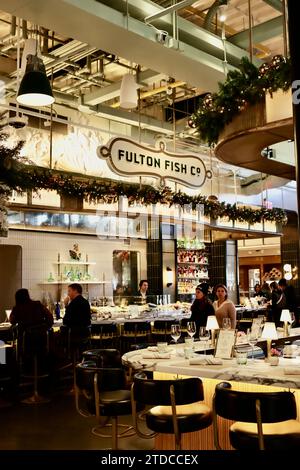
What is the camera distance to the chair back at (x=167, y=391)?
139 inches

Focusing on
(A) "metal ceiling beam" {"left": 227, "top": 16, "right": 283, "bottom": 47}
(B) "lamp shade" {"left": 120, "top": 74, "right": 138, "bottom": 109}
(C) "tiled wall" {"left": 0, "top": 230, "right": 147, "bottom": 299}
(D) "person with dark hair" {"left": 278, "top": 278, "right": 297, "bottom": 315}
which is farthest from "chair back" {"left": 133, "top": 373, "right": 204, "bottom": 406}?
(D) "person with dark hair" {"left": 278, "top": 278, "right": 297, "bottom": 315}

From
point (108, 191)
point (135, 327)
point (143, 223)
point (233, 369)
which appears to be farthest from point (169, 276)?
point (233, 369)

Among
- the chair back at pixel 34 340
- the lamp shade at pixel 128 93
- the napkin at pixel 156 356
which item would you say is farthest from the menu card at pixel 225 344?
the chair back at pixel 34 340

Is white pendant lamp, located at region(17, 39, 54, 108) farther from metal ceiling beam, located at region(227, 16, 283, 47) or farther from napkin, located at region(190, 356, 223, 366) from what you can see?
metal ceiling beam, located at region(227, 16, 283, 47)

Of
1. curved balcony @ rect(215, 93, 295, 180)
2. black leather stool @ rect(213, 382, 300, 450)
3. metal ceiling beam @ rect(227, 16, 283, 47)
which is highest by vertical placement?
metal ceiling beam @ rect(227, 16, 283, 47)

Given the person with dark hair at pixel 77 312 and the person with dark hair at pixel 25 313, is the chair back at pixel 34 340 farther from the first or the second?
the person with dark hair at pixel 77 312

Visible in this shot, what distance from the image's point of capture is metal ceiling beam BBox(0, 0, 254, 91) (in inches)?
197

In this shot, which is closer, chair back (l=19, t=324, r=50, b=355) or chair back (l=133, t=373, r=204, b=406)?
chair back (l=133, t=373, r=204, b=406)

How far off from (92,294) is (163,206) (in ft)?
9.08

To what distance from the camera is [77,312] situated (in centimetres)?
775

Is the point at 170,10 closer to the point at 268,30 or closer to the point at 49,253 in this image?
the point at 268,30

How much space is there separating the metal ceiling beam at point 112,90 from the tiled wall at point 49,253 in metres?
3.18

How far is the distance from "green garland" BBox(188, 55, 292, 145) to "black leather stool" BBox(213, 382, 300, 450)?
1807mm

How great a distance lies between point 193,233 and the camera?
14406mm
